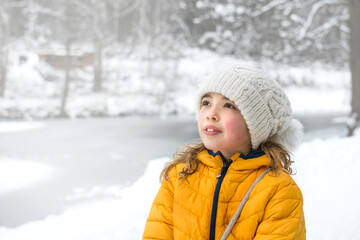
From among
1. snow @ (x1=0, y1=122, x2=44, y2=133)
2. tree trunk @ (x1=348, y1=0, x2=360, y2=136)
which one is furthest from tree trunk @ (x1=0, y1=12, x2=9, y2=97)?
tree trunk @ (x1=348, y1=0, x2=360, y2=136)

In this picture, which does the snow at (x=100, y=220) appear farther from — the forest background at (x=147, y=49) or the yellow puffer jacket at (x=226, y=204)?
the forest background at (x=147, y=49)

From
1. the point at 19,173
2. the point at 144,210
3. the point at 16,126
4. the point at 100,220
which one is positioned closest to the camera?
the point at 100,220

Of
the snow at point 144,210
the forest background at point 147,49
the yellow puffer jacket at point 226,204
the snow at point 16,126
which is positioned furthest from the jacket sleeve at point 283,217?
the forest background at point 147,49

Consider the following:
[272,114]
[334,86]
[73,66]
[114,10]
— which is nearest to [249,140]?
[272,114]

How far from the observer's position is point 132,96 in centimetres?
269

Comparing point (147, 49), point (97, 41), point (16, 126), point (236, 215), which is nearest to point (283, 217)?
point (236, 215)

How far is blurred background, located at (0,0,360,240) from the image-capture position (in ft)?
3.92

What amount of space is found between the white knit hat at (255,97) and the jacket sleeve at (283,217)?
0.12 metres

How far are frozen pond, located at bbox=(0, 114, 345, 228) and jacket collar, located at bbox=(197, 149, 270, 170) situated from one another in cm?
22

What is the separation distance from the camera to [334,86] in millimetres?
3129

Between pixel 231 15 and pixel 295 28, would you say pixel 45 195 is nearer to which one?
pixel 231 15

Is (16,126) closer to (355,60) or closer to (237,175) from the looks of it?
(237,175)

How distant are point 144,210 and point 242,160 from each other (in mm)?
680

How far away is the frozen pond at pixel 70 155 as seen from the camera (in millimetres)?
1183
